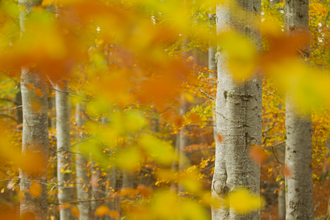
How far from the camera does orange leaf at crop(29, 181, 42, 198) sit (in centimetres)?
223

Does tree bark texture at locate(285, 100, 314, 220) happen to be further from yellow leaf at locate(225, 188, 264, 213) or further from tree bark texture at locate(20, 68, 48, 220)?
tree bark texture at locate(20, 68, 48, 220)

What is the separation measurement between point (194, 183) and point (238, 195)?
12.8 feet

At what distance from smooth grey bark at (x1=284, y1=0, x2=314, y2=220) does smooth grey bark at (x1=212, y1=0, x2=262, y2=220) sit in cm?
194

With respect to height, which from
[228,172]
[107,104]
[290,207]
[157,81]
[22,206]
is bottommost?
[290,207]

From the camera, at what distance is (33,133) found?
7.50ft

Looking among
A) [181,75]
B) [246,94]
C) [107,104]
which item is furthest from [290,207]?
[107,104]

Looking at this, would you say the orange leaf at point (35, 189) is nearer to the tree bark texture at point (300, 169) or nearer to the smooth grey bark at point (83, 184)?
the smooth grey bark at point (83, 184)

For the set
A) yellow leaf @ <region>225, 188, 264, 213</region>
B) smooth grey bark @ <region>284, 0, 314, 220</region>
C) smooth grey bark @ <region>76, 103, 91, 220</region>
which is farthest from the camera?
smooth grey bark @ <region>76, 103, 91, 220</region>

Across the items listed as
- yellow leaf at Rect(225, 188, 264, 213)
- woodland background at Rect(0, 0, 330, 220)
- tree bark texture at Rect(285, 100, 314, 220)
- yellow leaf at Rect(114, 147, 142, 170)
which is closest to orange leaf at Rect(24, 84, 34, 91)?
woodland background at Rect(0, 0, 330, 220)

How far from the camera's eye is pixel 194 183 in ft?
18.4

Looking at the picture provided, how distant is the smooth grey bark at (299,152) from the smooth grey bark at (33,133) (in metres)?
3.22

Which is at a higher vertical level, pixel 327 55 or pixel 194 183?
pixel 327 55

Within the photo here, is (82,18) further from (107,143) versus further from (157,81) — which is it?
(107,143)

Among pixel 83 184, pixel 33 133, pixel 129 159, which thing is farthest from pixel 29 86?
pixel 129 159
